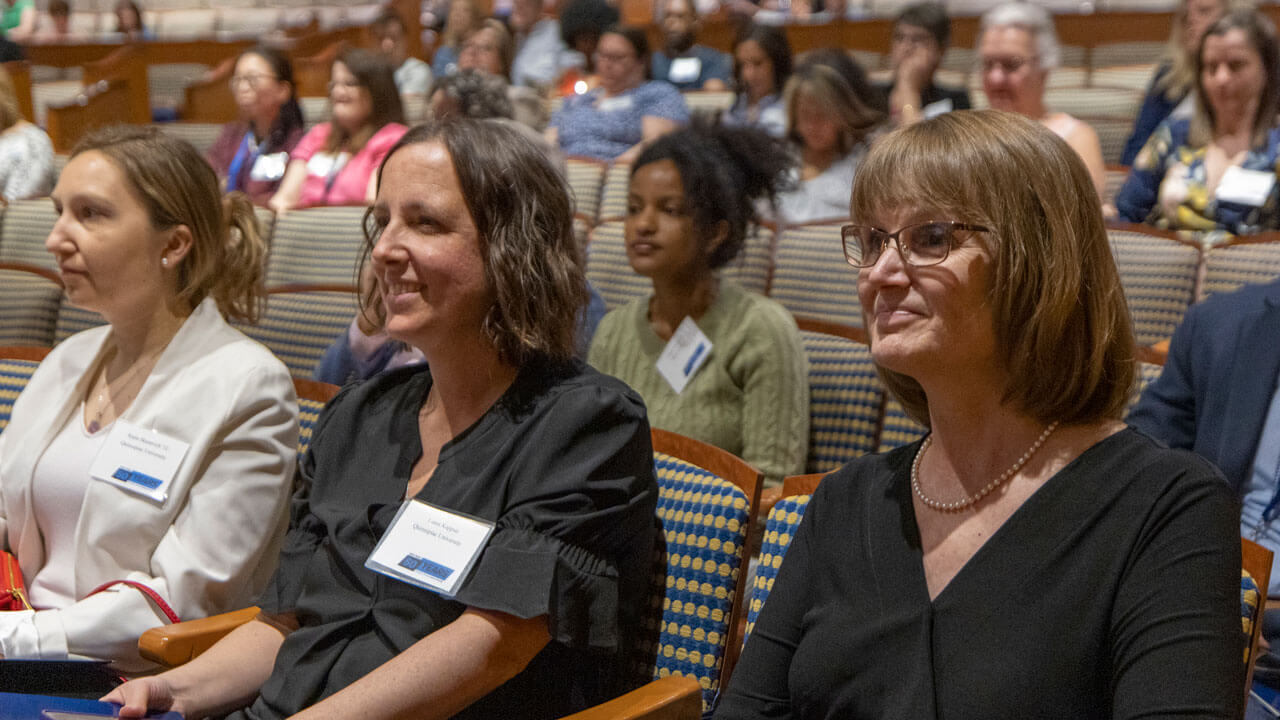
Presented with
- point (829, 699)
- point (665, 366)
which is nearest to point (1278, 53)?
point (665, 366)

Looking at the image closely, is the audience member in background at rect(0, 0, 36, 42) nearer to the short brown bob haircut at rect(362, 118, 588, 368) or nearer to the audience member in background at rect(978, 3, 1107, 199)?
the audience member in background at rect(978, 3, 1107, 199)

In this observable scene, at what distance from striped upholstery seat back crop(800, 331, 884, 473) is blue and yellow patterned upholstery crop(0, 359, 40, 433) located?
1.56 m

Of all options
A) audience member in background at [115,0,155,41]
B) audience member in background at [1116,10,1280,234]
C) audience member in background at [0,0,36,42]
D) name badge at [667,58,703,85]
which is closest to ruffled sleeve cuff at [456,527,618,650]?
audience member in background at [1116,10,1280,234]

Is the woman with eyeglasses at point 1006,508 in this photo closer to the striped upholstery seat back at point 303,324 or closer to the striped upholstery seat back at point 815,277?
the striped upholstery seat back at point 303,324

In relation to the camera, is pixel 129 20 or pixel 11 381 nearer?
pixel 11 381

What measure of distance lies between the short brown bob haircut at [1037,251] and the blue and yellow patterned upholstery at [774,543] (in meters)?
0.43

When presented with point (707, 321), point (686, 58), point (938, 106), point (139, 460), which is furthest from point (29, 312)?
point (686, 58)

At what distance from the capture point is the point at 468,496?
1.47 metres

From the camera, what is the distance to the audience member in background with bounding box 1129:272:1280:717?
69.4 inches

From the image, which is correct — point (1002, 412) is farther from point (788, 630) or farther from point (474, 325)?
point (474, 325)

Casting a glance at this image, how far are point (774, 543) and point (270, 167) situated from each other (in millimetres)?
4512

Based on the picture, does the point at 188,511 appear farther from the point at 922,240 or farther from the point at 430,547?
the point at 922,240

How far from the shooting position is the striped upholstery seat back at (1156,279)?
2.82 m

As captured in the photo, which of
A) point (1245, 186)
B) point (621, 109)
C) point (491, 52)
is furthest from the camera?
point (491, 52)
